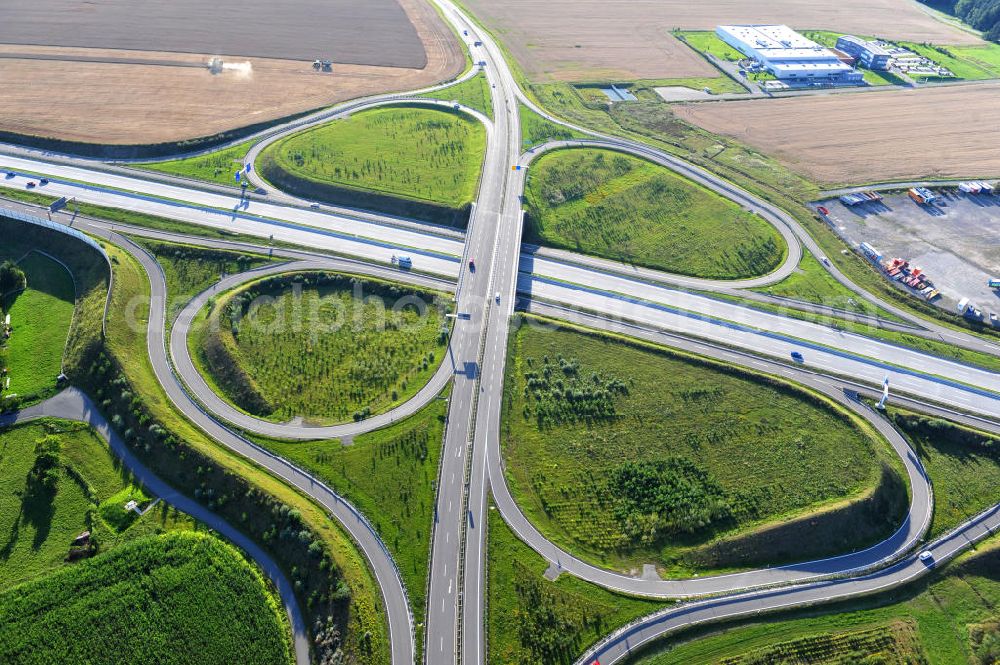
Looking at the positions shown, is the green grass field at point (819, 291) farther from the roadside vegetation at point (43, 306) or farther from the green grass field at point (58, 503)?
the roadside vegetation at point (43, 306)

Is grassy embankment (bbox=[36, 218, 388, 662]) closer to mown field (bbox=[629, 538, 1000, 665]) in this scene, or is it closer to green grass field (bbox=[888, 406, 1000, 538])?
mown field (bbox=[629, 538, 1000, 665])

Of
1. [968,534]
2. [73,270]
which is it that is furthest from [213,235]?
[968,534]

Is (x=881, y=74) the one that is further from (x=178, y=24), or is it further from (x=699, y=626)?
(x=178, y=24)

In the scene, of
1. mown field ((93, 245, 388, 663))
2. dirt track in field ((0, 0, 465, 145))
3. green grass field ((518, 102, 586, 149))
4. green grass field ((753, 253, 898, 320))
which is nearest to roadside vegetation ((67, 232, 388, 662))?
mown field ((93, 245, 388, 663))

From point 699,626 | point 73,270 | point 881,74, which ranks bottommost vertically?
point 699,626

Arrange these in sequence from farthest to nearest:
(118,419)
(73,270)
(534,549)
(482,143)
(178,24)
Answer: (178,24) < (482,143) < (73,270) < (118,419) < (534,549)

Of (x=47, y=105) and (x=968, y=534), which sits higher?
(x=47, y=105)

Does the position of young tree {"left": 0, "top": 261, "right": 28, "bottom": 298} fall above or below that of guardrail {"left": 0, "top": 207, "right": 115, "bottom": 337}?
below

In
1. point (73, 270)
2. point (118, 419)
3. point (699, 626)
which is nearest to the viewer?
point (699, 626)

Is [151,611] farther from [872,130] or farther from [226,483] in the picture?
[872,130]
